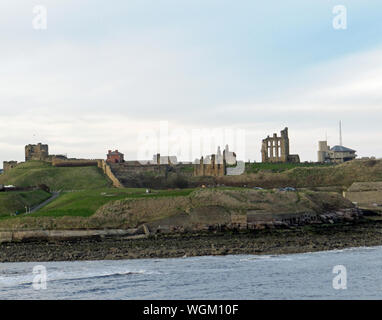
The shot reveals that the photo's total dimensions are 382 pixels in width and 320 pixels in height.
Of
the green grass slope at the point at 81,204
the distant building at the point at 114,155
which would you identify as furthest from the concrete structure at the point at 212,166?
the green grass slope at the point at 81,204

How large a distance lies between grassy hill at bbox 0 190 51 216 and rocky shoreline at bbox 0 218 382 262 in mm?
16371

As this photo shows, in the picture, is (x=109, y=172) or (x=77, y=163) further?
(x=77, y=163)

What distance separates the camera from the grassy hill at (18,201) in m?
76.9

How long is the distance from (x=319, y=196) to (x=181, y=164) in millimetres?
60312

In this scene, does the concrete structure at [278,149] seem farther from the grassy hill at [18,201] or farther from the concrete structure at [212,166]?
the grassy hill at [18,201]

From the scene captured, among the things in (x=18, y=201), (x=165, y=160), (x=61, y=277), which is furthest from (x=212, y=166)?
(x=61, y=277)

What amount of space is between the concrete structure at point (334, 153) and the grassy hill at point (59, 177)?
195 ft

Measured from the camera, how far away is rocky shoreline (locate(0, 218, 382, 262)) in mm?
50656

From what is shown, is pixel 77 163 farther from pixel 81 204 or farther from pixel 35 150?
pixel 81 204

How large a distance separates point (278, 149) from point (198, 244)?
3525 inches

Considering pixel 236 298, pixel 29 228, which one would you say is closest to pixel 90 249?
pixel 29 228

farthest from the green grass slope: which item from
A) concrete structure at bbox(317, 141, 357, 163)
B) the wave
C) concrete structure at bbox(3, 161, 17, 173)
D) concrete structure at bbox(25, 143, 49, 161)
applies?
concrete structure at bbox(317, 141, 357, 163)

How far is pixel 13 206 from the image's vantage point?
7825cm

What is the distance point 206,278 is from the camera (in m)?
38.9
